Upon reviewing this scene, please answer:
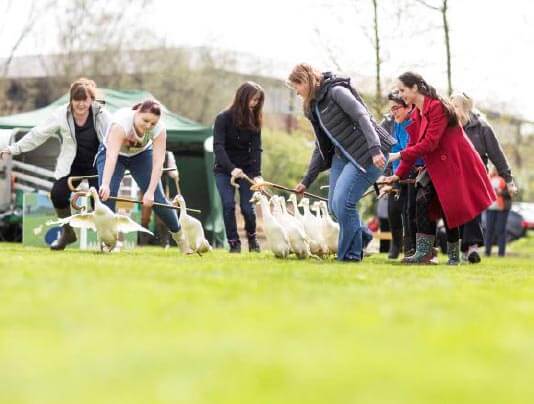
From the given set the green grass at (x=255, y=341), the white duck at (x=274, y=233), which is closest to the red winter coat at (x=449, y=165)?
the white duck at (x=274, y=233)

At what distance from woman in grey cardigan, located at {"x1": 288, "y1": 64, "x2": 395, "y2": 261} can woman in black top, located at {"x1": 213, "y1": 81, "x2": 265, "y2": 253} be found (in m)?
1.99

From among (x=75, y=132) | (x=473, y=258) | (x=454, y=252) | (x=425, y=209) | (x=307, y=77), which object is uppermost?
(x=307, y=77)

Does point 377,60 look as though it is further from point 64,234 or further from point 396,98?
point 64,234

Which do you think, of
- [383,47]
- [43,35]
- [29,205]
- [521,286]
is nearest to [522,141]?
[43,35]

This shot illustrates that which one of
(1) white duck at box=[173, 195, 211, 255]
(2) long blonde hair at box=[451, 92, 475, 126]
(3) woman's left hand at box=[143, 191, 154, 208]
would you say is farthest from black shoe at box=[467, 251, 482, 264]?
(3) woman's left hand at box=[143, 191, 154, 208]

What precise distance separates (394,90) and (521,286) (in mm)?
3536

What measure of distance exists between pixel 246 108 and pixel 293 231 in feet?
7.12

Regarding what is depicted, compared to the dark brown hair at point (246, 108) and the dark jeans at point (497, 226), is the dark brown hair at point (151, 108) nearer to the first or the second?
the dark brown hair at point (246, 108)

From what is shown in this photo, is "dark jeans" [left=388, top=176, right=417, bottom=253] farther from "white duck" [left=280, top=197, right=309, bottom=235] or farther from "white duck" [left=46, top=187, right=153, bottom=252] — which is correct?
"white duck" [left=46, top=187, right=153, bottom=252]

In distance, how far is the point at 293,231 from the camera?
386 inches

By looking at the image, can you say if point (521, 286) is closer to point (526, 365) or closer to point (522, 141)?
point (526, 365)

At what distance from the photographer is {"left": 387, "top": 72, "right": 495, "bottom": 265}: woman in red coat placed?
9578mm

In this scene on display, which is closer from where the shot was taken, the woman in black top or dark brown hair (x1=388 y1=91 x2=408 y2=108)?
dark brown hair (x1=388 y1=91 x2=408 y2=108)

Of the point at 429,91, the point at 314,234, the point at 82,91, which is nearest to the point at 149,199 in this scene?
the point at 82,91
